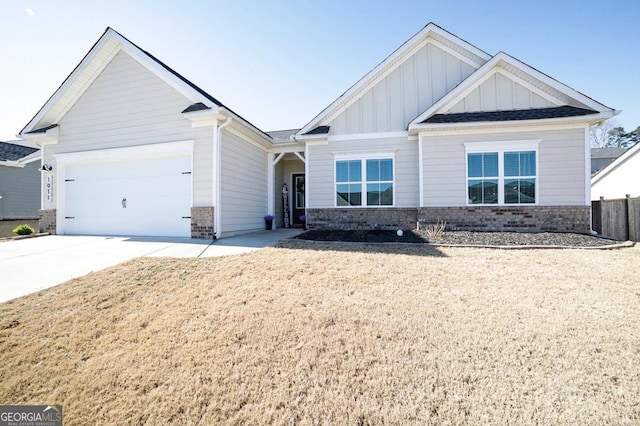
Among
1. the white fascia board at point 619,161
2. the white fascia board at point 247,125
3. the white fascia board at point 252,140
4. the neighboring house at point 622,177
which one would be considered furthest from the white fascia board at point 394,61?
the white fascia board at point 619,161

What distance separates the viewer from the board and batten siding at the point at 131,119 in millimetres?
8234

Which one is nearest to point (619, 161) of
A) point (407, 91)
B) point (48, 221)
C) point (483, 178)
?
point (483, 178)

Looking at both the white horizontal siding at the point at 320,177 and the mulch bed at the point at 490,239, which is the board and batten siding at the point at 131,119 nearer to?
the white horizontal siding at the point at 320,177

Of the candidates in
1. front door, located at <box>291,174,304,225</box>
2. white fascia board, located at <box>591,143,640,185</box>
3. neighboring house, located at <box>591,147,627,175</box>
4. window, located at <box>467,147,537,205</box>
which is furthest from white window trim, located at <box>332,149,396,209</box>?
neighboring house, located at <box>591,147,627,175</box>

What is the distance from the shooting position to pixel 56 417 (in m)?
2.24

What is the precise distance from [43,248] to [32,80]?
6157 millimetres

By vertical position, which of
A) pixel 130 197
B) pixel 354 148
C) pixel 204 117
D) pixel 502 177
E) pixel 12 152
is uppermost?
pixel 12 152

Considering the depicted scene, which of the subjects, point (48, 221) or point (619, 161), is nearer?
point (48, 221)

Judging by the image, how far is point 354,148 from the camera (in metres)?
9.88

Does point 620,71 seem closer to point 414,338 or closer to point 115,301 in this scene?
point 414,338

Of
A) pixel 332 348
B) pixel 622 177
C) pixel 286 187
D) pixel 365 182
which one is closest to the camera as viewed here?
pixel 332 348

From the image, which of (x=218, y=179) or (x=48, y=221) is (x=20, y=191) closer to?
(x=48, y=221)

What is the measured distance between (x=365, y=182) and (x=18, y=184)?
741 inches

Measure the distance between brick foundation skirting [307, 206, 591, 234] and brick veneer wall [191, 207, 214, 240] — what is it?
4176 millimetres
